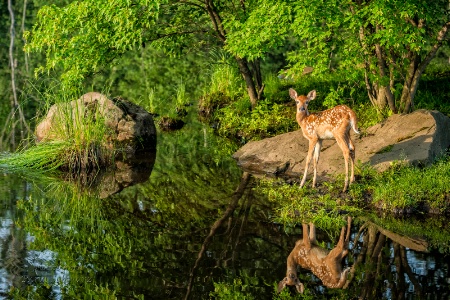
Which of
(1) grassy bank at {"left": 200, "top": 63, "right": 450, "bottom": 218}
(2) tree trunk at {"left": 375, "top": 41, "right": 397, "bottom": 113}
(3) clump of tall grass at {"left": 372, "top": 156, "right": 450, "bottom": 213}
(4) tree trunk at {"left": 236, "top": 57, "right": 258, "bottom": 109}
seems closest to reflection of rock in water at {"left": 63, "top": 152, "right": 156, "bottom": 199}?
(1) grassy bank at {"left": 200, "top": 63, "right": 450, "bottom": 218}

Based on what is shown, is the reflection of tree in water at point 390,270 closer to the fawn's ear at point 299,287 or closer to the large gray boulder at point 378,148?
the fawn's ear at point 299,287

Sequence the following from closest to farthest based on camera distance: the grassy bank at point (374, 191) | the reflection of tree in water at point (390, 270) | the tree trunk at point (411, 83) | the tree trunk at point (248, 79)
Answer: the reflection of tree in water at point (390, 270)
the grassy bank at point (374, 191)
the tree trunk at point (411, 83)
the tree trunk at point (248, 79)

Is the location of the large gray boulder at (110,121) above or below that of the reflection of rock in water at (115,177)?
above

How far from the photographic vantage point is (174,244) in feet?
34.1

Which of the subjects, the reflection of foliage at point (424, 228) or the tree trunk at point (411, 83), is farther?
the tree trunk at point (411, 83)

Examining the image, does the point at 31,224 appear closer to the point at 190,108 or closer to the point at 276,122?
the point at 276,122

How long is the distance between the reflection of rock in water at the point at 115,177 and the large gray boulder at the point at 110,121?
0.58 meters

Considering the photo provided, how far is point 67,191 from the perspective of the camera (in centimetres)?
1320

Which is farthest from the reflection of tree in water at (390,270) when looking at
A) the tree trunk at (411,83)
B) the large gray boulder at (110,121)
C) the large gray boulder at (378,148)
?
the large gray boulder at (110,121)

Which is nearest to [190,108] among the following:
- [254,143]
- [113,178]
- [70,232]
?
[254,143]

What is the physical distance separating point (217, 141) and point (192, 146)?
2.48 ft

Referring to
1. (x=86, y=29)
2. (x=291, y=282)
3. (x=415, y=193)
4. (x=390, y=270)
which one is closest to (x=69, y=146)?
(x=86, y=29)

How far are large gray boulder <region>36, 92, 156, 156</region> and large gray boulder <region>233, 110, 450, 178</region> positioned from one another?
2.74 m

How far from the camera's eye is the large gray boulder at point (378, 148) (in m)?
13.3
